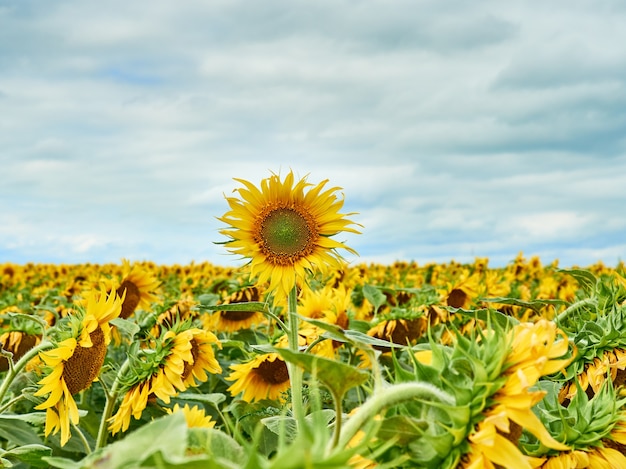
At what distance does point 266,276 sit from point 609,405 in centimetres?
147

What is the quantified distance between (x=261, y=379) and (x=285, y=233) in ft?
3.43

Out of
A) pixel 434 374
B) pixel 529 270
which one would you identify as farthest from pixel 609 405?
pixel 529 270

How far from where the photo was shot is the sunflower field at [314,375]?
0.98m

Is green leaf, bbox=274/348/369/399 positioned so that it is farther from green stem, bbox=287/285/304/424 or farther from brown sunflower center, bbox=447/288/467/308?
brown sunflower center, bbox=447/288/467/308

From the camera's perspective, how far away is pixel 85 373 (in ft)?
7.62

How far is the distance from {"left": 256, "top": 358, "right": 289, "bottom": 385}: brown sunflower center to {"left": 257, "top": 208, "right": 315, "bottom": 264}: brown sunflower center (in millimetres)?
757

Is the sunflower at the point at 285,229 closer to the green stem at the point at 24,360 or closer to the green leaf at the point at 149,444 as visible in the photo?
the green stem at the point at 24,360

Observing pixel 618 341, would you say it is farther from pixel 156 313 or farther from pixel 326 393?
pixel 156 313

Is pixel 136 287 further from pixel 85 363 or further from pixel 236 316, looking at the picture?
pixel 85 363

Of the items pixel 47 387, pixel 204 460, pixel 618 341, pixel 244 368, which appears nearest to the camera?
pixel 204 460

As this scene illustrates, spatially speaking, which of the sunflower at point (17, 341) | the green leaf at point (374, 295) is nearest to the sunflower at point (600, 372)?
the green leaf at point (374, 295)

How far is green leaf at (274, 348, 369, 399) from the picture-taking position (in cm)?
97

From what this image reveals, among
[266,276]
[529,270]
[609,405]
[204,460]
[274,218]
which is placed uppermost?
[529,270]

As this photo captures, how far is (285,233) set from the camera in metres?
2.59
